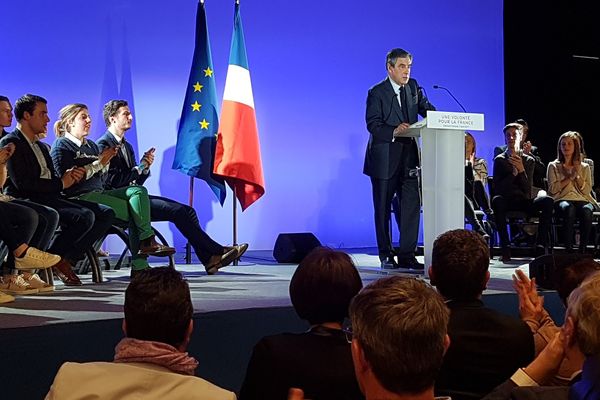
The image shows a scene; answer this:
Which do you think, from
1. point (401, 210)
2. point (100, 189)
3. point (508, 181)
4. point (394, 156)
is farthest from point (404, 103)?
point (100, 189)

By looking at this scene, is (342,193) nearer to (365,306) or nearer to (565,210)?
(565,210)

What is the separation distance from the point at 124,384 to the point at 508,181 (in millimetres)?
5058

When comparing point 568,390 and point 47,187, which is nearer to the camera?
point 568,390

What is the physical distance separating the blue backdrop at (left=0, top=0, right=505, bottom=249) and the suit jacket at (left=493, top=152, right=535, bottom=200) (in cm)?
146

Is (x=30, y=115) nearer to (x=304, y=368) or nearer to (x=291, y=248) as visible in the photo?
(x=291, y=248)

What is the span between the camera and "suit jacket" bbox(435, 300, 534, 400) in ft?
5.49

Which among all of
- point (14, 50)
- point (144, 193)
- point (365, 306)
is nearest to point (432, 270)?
point (365, 306)

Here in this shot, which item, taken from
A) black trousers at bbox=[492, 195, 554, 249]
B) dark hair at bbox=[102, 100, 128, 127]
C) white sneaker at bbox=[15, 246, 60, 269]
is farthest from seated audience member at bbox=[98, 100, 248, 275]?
black trousers at bbox=[492, 195, 554, 249]

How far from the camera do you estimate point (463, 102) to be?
7.45m

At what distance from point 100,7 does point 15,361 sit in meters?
4.31

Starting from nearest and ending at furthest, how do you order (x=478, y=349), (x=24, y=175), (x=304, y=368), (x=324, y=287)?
(x=304, y=368), (x=324, y=287), (x=478, y=349), (x=24, y=175)

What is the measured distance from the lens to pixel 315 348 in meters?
1.45

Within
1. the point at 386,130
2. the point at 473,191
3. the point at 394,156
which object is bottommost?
the point at 473,191

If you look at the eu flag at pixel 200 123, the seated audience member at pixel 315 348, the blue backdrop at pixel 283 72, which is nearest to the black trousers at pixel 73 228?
the eu flag at pixel 200 123
